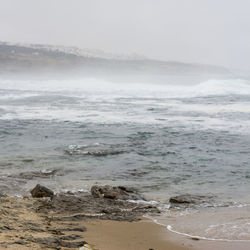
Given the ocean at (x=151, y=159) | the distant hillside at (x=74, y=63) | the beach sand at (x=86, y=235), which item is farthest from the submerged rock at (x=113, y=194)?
the distant hillside at (x=74, y=63)

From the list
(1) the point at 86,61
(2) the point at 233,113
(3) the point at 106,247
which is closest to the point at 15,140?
(3) the point at 106,247

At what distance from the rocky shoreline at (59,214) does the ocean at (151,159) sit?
61 cm

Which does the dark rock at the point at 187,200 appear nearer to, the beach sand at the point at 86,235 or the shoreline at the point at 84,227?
the shoreline at the point at 84,227

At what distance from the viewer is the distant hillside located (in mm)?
97062

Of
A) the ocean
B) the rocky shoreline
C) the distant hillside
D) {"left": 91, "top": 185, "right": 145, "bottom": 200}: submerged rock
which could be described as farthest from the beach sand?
the distant hillside

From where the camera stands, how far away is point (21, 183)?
30.9 ft

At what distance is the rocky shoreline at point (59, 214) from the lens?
5.23 meters

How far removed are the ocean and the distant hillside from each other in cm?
7257

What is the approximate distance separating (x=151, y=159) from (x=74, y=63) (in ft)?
325

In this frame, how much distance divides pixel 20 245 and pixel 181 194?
4.67 metres

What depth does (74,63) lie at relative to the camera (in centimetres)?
10931

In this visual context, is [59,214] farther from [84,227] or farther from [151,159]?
[151,159]

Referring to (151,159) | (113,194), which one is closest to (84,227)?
(113,194)

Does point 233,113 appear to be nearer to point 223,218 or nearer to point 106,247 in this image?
point 223,218
